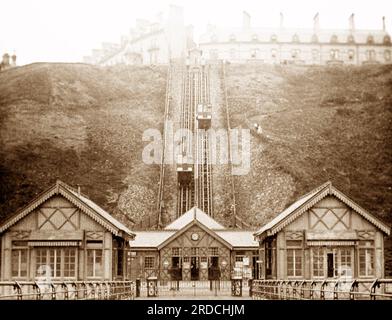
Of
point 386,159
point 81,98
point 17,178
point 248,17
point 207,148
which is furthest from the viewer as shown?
point 248,17

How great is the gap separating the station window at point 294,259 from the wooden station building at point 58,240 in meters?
5.88

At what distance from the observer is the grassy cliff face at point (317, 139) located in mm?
45531

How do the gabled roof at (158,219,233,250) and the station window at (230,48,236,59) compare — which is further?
the station window at (230,48,236,59)

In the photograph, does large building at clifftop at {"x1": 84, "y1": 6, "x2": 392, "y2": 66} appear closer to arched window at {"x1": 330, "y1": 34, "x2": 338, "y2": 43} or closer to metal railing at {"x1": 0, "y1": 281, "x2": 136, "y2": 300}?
arched window at {"x1": 330, "y1": 34, "x2": 338, "y2": 43}

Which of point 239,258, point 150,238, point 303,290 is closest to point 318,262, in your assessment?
point 303,290

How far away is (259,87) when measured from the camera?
67.8m

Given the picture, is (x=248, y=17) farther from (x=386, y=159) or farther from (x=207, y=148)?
(x=386, y=159)

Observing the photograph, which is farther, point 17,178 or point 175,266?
point 17,178

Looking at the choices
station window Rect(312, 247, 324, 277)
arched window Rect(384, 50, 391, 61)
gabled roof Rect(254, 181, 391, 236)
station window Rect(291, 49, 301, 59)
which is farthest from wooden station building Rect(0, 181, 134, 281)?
station window Rect(291, 49, 301, 59)

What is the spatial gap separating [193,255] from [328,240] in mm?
12972

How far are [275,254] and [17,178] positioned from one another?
2183cm

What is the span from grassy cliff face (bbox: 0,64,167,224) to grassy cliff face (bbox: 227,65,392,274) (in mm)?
7272

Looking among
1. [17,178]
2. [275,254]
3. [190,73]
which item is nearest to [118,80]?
[190,73]

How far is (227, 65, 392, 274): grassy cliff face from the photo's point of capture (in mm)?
45531
